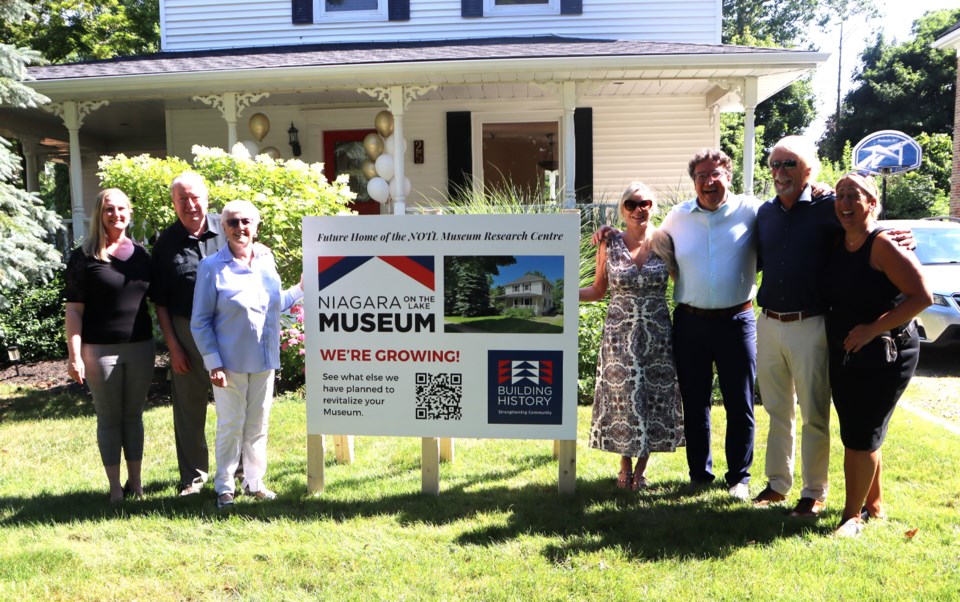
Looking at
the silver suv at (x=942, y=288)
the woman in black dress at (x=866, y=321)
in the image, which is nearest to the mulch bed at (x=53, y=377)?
the woman in black dress at (x=866, y=321)

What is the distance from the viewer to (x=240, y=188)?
20.8ft

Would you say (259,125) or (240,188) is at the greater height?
(259,125)

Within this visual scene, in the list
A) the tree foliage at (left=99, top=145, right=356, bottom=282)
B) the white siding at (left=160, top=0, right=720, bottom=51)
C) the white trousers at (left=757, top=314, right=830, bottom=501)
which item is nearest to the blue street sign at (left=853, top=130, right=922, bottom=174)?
the white siding at (left=160, top=0, right=720, bottom=51)

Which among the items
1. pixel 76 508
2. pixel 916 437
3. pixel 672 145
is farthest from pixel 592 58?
pixel 76 508

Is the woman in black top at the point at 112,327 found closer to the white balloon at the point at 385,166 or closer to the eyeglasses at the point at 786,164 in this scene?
the eyeglasses at the point at 786,164

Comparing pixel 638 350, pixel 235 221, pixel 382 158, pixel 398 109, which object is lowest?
pixel 638 350

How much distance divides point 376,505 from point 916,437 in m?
3.89

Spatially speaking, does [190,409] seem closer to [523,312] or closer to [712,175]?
[523,312]

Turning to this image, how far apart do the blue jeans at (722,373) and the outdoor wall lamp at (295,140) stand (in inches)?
373

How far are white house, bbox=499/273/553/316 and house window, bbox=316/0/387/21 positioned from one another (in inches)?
384

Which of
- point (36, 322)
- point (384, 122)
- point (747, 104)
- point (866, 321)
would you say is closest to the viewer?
point (866, 321)

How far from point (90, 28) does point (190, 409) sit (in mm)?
21589

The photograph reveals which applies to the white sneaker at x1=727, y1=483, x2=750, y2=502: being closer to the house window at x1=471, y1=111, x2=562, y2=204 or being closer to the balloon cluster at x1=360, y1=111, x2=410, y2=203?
the balloon cluster at x1=360, y1=111, x2=410, y2=203

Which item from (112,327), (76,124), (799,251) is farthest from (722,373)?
(76,124)
